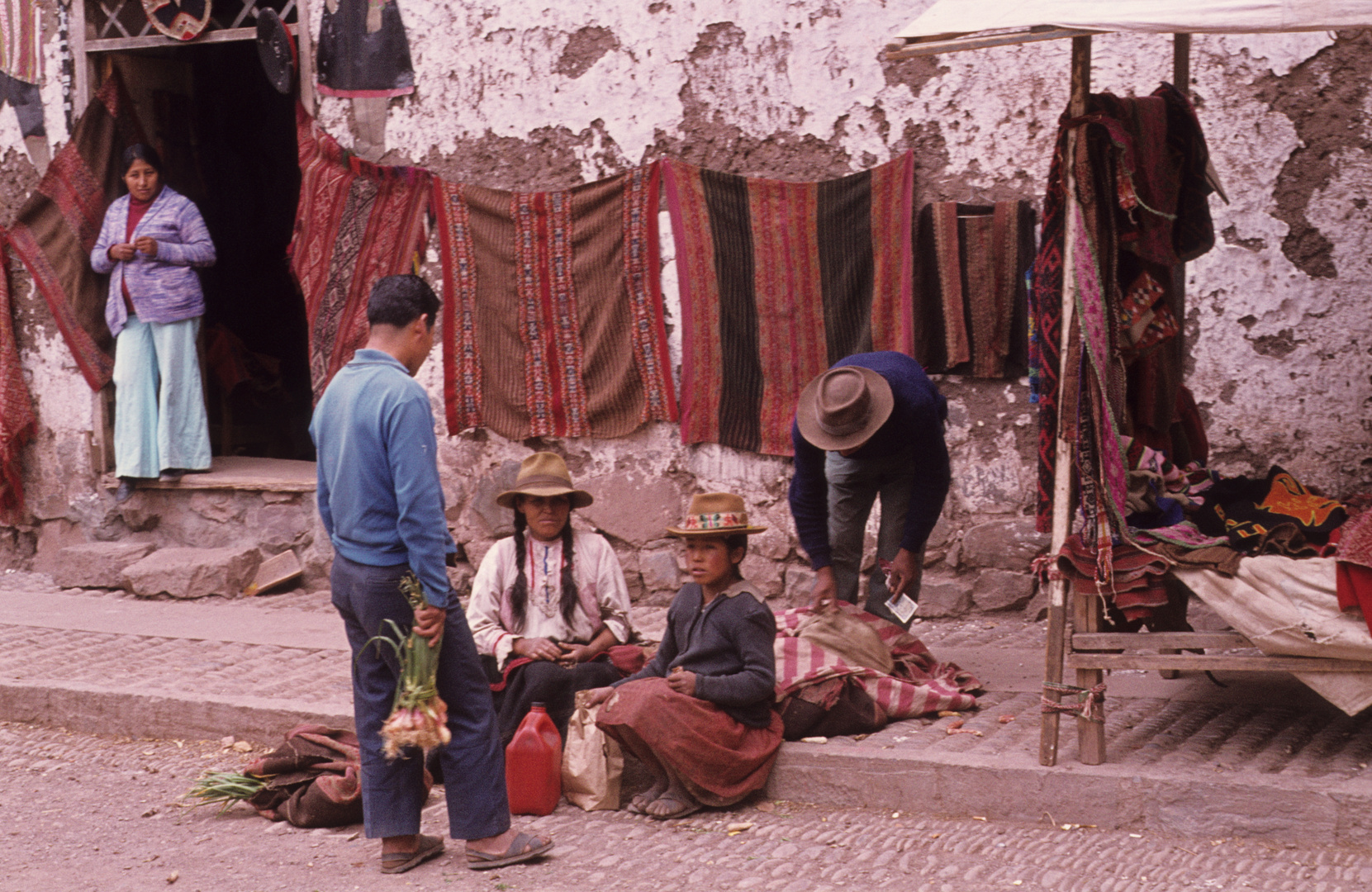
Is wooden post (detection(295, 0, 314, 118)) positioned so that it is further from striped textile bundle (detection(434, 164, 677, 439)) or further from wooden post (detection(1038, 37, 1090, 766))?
wooden post (detection(1038, 37, 1090, 766))

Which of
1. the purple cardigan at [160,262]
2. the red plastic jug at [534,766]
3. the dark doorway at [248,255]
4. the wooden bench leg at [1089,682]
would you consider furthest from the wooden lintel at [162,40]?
the wooden bench leg at [1089,682]

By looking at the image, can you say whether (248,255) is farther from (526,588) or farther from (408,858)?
(408,858)

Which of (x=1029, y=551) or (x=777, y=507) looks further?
(x=777, y=507)

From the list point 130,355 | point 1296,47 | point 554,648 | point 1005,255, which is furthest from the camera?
point 130,355

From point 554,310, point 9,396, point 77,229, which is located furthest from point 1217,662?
point 9,396

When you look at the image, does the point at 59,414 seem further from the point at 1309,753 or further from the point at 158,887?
the point at 1309,753

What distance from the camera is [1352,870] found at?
3.74 meters

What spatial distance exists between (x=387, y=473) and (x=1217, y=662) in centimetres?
255

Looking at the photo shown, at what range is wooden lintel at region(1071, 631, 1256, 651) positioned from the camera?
4.29m

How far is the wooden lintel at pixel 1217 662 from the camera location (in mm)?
4145

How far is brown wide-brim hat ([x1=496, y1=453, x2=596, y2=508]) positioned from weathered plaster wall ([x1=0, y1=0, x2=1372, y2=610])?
6.84 feet

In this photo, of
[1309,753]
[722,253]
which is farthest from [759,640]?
[722,253]

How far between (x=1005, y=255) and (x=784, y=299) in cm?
108

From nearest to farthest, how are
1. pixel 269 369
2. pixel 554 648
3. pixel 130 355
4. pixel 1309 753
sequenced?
pixel 1309 753, pixel 554 648, pixel 130 355, pixel 269 369
